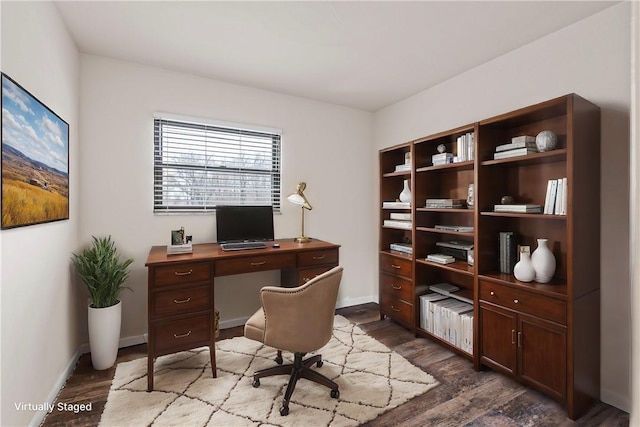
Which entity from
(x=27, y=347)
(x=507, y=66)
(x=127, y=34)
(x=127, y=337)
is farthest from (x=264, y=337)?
(x=507, y=66)

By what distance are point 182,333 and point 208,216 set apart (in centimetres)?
120

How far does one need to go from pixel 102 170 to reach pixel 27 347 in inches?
59.6

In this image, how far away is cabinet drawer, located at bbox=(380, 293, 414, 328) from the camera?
10.0ft

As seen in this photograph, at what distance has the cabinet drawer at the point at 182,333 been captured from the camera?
2.20 metres

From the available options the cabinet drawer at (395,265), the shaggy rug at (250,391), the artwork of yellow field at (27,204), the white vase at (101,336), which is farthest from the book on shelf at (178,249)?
the cabinet drawer at (395,265)

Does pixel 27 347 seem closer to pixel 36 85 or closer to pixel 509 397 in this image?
pixel 36 85

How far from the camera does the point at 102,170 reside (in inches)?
106

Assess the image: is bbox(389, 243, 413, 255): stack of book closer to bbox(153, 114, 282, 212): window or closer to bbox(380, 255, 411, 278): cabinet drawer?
bbox(380, 255, 411, 278): cabinet drawer

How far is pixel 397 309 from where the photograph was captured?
3213 mm

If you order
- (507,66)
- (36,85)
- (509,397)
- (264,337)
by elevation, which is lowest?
(509,397)

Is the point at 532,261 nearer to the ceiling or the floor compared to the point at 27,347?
nearer to the ceiling

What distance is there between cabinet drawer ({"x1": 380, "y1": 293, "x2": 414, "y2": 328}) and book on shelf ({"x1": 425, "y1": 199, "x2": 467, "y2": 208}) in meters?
0.99

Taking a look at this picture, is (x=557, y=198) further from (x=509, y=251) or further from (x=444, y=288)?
(x=444, y=288)

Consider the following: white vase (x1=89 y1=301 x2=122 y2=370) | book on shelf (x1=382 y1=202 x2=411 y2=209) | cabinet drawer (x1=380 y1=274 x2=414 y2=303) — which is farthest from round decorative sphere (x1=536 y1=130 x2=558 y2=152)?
white vase (x1=89 y1=301 x2=122 y2=370)
